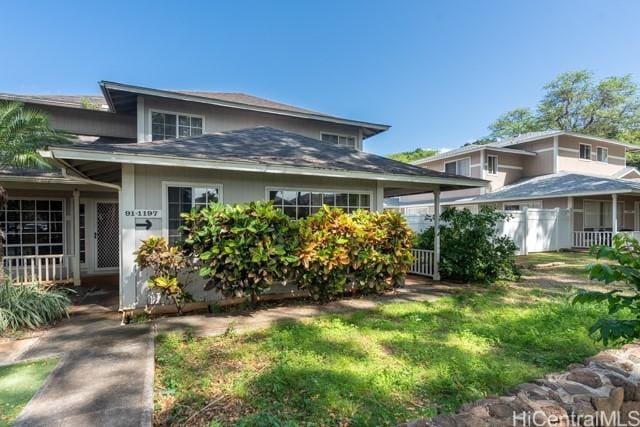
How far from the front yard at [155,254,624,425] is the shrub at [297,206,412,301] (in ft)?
3.15

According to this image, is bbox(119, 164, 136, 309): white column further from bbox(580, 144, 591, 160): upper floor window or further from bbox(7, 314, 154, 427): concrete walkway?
bbox(580, 144, 591, 160): upper floor window

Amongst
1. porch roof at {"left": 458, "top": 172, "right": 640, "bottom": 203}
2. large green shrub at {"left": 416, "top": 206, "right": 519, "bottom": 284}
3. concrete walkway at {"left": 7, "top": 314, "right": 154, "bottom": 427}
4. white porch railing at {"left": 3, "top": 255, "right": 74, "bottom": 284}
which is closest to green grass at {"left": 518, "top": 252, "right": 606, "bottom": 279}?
large green shrub at {"left": 416, "top": 206, "right": 519, "bottom": 284}

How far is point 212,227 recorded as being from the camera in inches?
213

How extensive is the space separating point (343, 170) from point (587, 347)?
183 inches

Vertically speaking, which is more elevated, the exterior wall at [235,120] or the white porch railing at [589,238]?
the exterior wall at [235,120]

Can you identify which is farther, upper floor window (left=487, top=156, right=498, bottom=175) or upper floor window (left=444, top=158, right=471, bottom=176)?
upper floor window (left=444, top=158, right=471, bottom=176)

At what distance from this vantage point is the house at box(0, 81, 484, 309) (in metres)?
5.70

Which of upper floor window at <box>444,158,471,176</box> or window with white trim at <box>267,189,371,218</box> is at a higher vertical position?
upper floor window at <box>444,158,471,176</box>

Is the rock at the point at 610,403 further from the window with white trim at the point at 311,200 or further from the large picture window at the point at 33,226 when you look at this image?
the large picture window at the point at 33,226

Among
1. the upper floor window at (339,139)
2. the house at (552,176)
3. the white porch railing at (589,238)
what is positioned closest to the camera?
the upper floor window at (339,139)

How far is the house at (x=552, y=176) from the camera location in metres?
16.8

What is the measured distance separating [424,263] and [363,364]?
248 inches

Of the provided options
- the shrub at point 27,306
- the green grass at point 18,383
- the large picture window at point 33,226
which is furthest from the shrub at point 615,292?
the large picture window at point 33,226

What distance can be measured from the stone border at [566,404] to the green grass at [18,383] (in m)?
3.33
